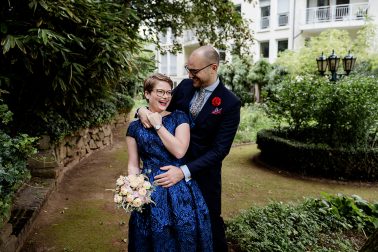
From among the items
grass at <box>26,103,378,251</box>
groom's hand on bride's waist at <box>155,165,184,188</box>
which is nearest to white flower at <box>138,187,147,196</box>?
groom's hand on bride's waist at <box>155,165,184,188</box>

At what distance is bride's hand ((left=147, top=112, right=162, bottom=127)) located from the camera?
7.86 feet

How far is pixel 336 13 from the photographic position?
67.5 ft

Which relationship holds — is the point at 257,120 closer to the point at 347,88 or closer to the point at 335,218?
the point at 347,88

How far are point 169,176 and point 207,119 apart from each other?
59 centimetres

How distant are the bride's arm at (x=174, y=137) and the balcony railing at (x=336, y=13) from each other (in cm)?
2029

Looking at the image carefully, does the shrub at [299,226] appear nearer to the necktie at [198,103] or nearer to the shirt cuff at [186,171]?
the shirt cuff at [186,171]

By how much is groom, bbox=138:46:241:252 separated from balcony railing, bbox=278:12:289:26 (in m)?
21.0

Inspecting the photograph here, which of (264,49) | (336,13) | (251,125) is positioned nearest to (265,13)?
(264,49)

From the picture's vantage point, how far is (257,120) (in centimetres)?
1418

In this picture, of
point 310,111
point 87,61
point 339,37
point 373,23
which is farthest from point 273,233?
point 373,23

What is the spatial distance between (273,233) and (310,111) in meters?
5.11

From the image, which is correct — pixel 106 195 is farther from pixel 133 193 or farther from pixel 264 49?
pixel 264 49

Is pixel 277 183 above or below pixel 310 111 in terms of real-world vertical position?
below

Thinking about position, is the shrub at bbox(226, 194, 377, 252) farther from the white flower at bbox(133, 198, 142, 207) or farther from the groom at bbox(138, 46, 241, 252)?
the white flower at bbox(133, 198, 142, 207)
